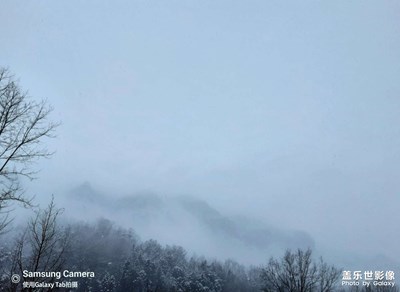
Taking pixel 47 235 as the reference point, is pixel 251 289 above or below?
below

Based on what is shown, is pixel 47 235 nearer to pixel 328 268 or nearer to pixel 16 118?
pixel 16 118

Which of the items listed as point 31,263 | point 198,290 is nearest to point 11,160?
point 31,263

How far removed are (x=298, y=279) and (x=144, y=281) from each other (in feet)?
274

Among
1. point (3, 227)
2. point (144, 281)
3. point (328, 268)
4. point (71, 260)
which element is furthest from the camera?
point (71, 260)

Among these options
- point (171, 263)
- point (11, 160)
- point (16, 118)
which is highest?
point (16, 118)

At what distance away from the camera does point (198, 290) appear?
298 ft

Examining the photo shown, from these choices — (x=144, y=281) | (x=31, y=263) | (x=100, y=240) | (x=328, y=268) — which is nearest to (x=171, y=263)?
(x=144, y=281)

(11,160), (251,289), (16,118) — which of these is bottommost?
(251,289)

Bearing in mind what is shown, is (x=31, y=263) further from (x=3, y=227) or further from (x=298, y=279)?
(x=298, y=279)

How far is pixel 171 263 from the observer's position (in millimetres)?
124938

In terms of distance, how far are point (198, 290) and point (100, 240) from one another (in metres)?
86.8

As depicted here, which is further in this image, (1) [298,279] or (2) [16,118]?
(1) [298,279]

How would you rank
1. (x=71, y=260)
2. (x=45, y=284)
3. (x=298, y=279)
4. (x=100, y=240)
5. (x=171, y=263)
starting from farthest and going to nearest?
1. (x=100, y=240)
2. (x=171, y=263)
3. (x=71, y=260)
4. (x=298, y=279)
5. (x=45, y=284)

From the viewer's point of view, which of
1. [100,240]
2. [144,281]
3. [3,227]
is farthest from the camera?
[100,240]
